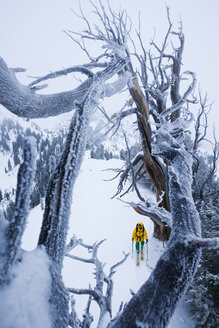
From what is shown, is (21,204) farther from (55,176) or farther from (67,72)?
(67,72)

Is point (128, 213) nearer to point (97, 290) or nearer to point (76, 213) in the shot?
point (76, 213)

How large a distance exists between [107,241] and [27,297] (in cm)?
698

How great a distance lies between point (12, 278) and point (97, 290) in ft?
4.78

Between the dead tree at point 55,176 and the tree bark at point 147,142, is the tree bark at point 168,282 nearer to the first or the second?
the dead tree at point 55,176

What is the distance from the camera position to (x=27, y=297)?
619 millimetres

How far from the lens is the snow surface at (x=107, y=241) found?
432 centimetres

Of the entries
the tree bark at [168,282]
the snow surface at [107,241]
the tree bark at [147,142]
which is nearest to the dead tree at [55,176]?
the tree bark at [168,282]

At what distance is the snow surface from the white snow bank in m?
1.56

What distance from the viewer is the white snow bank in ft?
1.87

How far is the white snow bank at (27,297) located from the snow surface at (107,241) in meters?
1.56

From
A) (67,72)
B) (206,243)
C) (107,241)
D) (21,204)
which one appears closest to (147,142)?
(67,72)

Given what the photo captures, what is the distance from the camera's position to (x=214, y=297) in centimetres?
329

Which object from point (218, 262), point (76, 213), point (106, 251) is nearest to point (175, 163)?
point (218, 262)

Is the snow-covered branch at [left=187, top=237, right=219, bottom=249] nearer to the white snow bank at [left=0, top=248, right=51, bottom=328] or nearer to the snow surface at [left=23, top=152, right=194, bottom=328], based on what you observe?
the white snow bank at [left=0, top=248, right=51, bottom=328]
